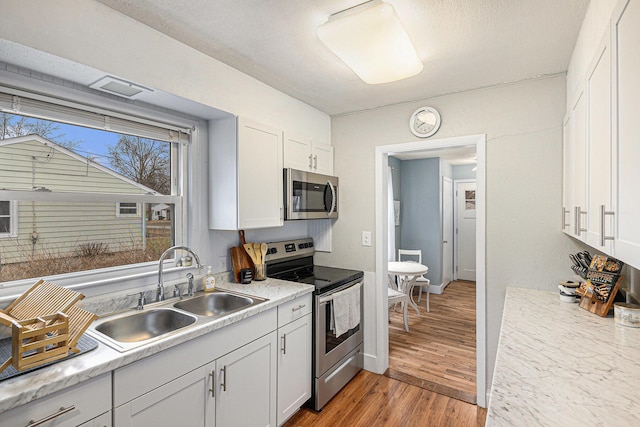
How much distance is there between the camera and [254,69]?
2.16m

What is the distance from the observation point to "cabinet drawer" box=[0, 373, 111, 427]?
1.01 metres

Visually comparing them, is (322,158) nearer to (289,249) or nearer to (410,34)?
(289,249)

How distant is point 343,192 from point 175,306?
5.89ft

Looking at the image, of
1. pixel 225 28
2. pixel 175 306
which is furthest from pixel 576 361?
pixel 225 28

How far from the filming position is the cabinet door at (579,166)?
145 centimetres

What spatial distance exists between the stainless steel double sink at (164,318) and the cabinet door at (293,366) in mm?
369

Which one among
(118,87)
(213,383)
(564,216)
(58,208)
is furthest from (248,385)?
(564,216)

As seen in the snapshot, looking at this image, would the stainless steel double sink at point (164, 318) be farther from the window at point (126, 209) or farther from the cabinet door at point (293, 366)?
the window at point (126, 209)

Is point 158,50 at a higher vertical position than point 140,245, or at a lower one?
higher

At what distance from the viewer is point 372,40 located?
62.8 inches

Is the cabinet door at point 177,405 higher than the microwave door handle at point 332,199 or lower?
lower

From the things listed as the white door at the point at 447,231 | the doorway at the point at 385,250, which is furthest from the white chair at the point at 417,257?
the doorway at the point at 385,250

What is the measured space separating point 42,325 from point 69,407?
31 centimetres

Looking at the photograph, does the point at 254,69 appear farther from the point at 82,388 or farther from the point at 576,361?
the point at 576,361
